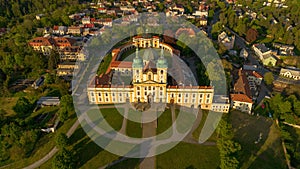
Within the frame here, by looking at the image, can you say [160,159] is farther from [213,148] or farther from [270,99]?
[270,99]

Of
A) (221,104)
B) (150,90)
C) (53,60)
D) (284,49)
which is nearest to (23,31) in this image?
(53,60)

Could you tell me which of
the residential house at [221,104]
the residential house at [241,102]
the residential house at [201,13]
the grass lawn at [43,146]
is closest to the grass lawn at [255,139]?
the residential house at [241,102]

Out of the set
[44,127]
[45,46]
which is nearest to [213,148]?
[44,127]

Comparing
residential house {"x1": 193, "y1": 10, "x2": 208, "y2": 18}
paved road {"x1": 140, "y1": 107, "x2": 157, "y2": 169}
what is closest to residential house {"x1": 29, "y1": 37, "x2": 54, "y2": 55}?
paved road {"x1": 140, "y1": 107, "x2": 157, "y2": 169}

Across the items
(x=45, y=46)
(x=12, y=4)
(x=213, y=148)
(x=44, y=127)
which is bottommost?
(x=213, y=148)

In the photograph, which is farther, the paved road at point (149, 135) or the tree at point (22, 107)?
the tree at point (22, 107)

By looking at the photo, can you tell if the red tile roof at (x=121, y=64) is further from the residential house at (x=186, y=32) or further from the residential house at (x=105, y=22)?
the residential house at (x=105, y=22)
